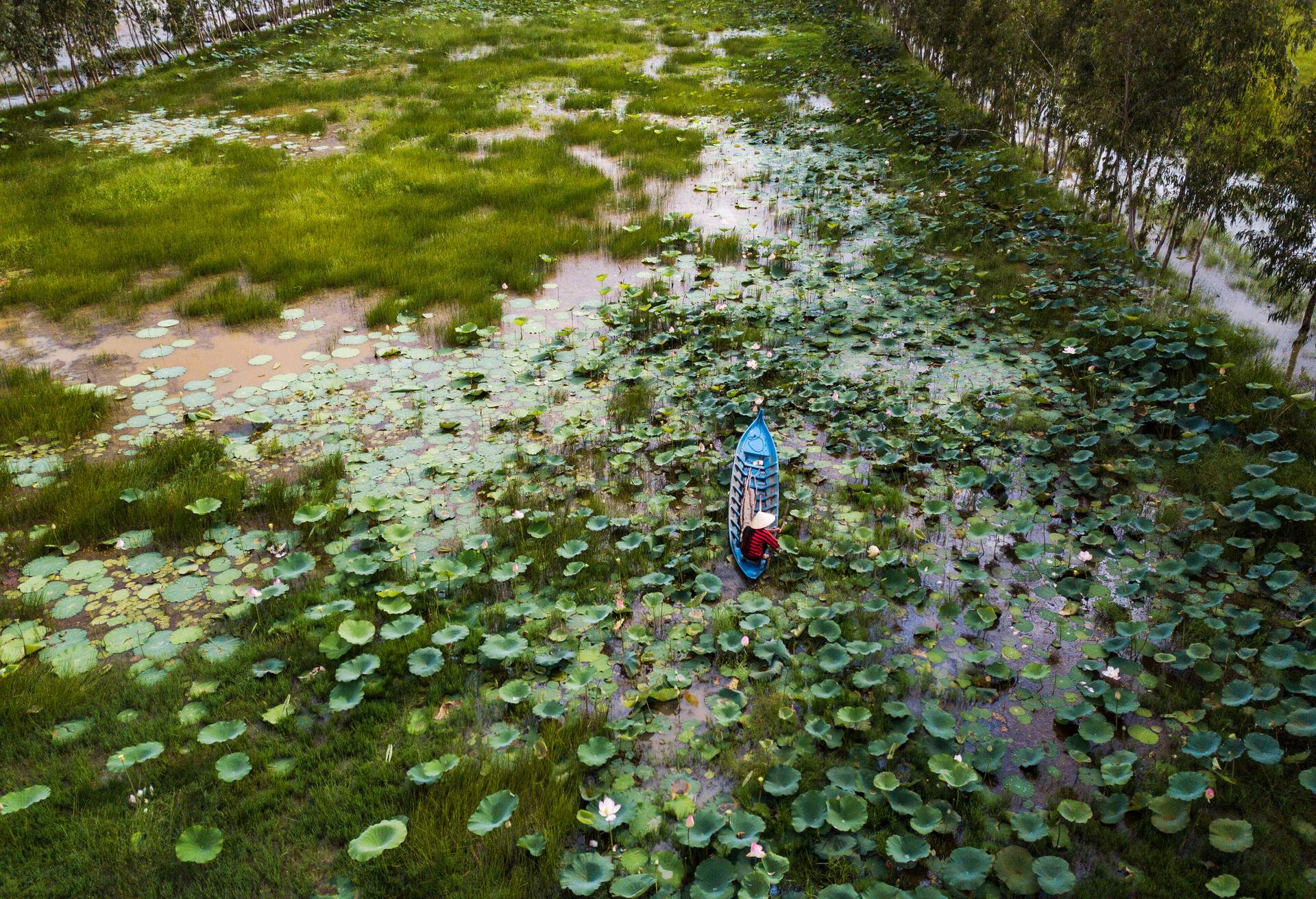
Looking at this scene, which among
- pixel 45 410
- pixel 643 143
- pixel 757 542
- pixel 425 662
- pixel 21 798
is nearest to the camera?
pixel 21 798

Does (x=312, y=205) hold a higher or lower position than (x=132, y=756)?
higher

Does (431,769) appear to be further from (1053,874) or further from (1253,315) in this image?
(1253,315)

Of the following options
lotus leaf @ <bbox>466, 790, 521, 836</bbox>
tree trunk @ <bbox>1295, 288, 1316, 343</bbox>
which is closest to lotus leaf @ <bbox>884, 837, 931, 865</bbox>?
lotus leaf @ <bbox>466, 790, 521, 836</bbox>

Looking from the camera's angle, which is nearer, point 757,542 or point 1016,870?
point 1016,870

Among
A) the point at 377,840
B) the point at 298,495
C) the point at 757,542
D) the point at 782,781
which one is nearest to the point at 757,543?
the point at 757,542

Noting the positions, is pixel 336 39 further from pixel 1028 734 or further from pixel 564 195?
pixel 1028 734

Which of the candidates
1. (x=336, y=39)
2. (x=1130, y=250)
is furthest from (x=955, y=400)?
(x=336, y=39)

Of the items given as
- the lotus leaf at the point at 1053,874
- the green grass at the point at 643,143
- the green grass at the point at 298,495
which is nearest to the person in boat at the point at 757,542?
the lotus leaf at the point at 1053,874
